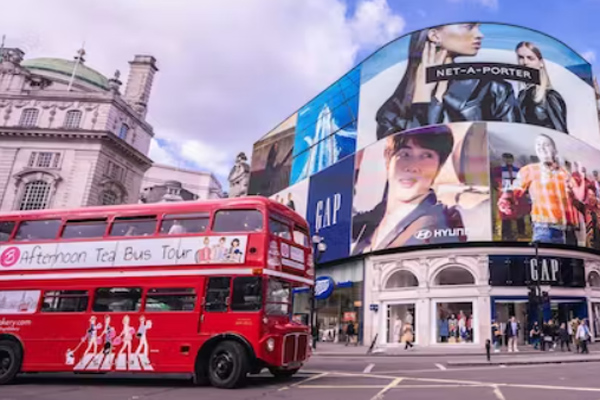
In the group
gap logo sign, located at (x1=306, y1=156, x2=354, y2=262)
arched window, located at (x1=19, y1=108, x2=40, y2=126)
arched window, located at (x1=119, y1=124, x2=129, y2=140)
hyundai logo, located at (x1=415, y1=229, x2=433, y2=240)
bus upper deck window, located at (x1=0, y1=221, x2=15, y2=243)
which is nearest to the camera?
bus upper deck window, located at (x1=0, y1=221, x2=15, y2=243)

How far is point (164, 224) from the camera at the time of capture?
40.3 ft

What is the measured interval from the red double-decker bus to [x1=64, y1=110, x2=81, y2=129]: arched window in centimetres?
4622

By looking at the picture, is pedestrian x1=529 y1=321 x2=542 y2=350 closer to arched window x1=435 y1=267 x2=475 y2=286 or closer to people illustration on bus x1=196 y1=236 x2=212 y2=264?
arched window x1=435 y1=267 x2=475 y2=286

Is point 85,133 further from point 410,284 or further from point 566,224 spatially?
point 566,224

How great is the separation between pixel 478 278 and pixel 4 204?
50.4 metres

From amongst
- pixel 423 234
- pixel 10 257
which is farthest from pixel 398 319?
pixel 10 257

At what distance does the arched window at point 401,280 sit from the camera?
1308 inches

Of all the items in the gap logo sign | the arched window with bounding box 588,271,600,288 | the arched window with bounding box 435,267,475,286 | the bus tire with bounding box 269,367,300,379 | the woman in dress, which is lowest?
the bus tire with bounding box 269,367,300,379

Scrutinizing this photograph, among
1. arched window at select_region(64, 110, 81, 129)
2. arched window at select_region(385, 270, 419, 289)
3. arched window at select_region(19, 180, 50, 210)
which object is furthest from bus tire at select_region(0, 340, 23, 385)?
arched window at select_region(64, 110, 81, 129)

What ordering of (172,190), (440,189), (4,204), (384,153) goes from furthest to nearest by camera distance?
(172,190), (4,204), (384,153), (440,189)

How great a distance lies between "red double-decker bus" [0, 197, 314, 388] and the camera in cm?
Answer: 1105

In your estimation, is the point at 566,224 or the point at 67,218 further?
the point at 566,224

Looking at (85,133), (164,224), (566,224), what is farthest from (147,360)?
(85,133)

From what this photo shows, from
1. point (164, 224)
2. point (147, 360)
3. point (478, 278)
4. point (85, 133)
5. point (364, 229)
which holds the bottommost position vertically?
point (147, 360)
